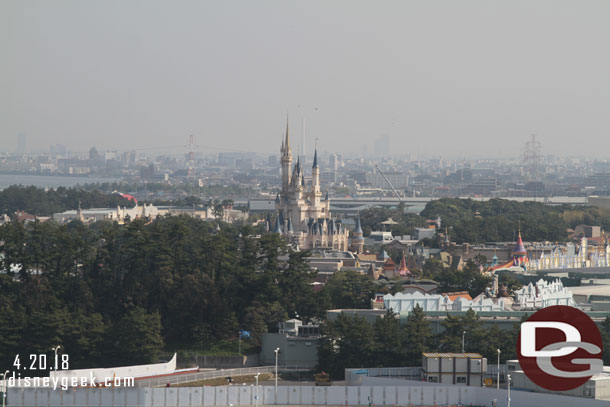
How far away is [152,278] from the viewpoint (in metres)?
44.4

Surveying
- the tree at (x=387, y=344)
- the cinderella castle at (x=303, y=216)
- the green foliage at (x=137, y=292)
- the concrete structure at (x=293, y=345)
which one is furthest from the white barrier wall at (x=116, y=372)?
the cinderella castle at (x=303, y=216)

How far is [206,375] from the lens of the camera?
1501 inches

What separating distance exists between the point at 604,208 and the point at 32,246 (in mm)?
83946

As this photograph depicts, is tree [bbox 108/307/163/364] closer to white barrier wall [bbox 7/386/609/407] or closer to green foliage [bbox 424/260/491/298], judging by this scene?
white barrier wall [bbox 7/386/609/407]

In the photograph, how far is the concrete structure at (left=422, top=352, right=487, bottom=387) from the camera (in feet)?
116

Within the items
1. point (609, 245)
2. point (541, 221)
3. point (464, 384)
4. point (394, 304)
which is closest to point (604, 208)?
point (541, 221)

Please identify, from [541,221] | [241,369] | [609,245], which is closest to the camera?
[241,369]

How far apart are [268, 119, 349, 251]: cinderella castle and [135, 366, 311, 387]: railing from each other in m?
41.9

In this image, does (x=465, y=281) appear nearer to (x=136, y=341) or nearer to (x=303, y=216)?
(x=136, y=341)

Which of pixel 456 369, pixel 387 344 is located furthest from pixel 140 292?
pixel 456 369

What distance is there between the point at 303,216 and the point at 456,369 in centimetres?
5608

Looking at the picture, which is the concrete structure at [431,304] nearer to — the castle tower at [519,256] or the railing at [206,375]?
the railing at [206,375]

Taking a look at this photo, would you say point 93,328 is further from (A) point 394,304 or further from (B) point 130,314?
(A) point 394,304

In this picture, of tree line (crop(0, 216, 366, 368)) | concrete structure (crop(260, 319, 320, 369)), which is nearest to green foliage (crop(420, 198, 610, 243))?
tree line (crop(0, 216, 366, 368))
